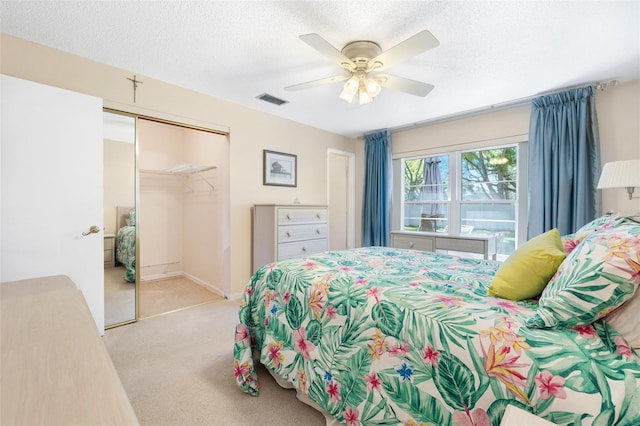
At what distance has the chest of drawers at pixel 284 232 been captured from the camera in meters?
3.35

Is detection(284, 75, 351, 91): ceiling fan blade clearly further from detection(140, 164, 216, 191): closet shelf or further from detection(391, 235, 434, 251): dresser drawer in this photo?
detection(391, 235, 434, 251): dresser drawer

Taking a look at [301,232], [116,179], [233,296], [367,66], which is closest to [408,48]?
[367,66]

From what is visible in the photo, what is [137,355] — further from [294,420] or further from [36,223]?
[294,420]

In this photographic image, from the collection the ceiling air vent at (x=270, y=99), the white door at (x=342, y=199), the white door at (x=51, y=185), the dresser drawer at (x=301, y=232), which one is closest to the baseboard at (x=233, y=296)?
the dresser drawer at (x=301, y=232)

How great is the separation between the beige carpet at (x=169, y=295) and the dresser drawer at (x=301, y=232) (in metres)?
1.13

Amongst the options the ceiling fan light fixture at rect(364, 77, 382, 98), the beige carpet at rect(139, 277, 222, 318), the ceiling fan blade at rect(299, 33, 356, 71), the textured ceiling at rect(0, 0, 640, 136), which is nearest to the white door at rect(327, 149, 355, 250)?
the textured ceiling at rect(0, 0, 640, 136)

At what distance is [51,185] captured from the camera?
215 cm

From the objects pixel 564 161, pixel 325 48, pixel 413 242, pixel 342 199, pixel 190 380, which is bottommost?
pixel 190 380

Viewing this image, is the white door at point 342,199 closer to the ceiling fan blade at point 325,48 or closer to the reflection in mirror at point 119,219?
the ceiling fan blade at point 325,48

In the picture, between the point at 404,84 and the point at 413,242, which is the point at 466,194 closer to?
the point at 413,242

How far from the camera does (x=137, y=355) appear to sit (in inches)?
84.4

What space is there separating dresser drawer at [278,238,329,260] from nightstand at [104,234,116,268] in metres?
1.62

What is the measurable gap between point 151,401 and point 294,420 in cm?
86

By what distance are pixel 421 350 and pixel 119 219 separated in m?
2.83
